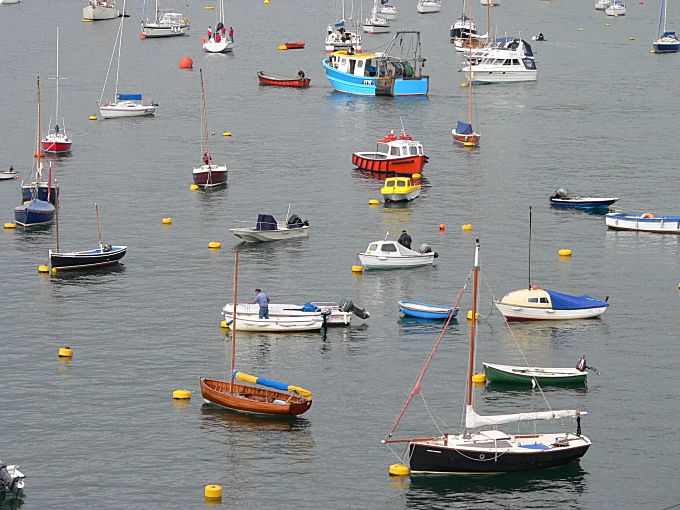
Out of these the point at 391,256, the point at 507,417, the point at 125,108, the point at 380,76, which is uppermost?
the point at 380,76

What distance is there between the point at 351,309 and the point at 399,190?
34455 mm

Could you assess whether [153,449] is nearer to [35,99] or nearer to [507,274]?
[507,274]

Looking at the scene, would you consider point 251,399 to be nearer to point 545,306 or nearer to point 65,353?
point 65,353

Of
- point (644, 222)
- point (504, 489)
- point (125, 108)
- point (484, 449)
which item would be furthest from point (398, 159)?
point (504, 489)

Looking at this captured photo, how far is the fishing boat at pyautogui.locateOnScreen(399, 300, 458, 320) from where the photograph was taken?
3342 inches

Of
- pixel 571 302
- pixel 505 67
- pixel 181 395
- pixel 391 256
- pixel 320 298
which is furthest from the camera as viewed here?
pixel 505 67

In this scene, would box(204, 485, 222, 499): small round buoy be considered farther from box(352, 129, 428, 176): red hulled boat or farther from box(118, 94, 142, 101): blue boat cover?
box(118, 94, 142, 101): blue boat cover

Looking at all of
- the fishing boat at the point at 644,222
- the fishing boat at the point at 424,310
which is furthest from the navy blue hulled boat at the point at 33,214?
the fishing boat at the point at 644,222

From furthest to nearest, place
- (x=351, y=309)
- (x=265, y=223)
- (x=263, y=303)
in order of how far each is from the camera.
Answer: (x=265, y=223) < (x=351, y=309) < (x=263, y=303)

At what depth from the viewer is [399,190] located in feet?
383

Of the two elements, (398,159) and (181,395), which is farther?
(398,159)

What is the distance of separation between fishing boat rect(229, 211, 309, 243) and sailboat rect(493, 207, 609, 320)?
24.4 meters

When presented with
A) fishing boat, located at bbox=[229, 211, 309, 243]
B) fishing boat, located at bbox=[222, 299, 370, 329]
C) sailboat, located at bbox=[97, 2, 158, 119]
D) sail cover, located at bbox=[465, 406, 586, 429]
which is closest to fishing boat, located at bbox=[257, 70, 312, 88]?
sailboat, located at bbox=[97, 2, 158, 119]

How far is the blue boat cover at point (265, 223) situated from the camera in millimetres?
103500
